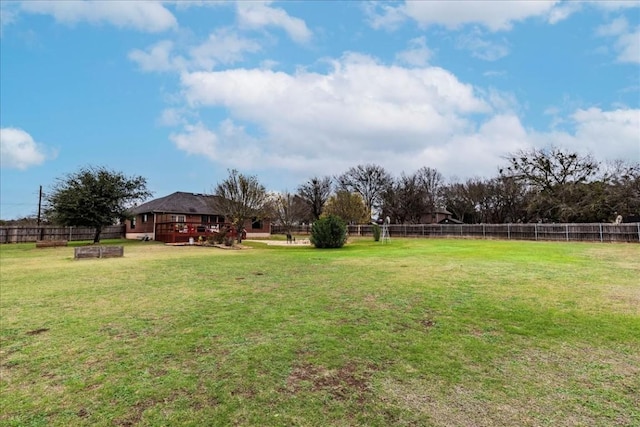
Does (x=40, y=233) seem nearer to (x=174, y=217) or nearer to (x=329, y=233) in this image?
(x=174, y=217)

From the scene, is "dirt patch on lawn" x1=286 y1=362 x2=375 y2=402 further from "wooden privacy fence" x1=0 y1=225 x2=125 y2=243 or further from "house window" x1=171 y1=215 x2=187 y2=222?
"wooden privacy fence" x1=0 y1=225 x2=125 y2=243

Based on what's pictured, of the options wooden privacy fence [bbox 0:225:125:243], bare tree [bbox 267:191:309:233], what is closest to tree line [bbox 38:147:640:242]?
bare tree [bbox 267:191:309:233]

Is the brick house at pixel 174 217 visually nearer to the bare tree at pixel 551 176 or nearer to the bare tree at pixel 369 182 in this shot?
the bare tree at pixel 369 182

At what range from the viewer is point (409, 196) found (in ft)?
158

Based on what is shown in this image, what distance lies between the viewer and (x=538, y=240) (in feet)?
85.0

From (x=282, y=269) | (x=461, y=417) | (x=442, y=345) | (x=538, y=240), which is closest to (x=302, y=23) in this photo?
(x=282, y=269)

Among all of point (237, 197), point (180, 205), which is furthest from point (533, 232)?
point (180, 205)

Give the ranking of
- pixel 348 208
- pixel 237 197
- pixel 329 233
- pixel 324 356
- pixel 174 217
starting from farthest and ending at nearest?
pixel 348 208
pixel 174 217
pixel 237 197
pixel 329 233
pixel 324 356

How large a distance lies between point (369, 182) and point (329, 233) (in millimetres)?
31389

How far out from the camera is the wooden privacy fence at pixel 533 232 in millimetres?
22234

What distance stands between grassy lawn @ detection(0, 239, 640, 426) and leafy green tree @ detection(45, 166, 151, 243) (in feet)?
63.8

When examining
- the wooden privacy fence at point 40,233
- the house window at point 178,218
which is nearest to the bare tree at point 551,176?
the house window at point 178,218

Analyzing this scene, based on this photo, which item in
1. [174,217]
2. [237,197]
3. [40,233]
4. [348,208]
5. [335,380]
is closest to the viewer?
[335,380]

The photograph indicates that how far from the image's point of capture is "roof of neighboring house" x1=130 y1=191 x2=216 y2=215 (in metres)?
30.9
